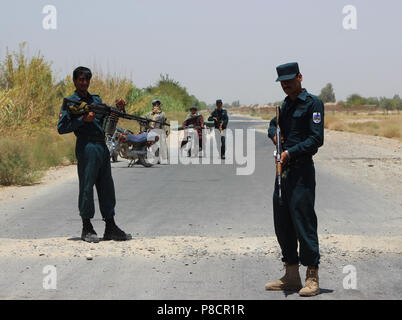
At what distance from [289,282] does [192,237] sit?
2476mm

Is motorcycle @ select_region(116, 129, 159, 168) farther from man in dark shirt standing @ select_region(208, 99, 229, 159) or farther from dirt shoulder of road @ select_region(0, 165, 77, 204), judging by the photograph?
man in dark shirt standing @ select_region(208, 99, 229, 159)

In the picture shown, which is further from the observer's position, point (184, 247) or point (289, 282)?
point (184, 247)

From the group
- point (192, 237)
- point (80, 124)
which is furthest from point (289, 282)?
point (80, 124)

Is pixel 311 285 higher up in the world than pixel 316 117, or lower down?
lower down

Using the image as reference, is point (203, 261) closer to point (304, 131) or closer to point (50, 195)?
point (304, 131)

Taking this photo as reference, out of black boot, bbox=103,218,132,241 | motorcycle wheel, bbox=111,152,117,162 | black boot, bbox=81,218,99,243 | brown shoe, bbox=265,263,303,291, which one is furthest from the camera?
motorcycle wheel, bbox=111,152,117,162

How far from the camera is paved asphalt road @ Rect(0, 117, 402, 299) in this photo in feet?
18.1

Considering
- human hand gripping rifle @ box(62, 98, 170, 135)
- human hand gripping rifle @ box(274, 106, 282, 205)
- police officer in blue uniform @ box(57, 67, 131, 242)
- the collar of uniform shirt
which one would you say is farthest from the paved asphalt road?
the collar of uniform shirt

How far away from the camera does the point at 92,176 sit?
756cm

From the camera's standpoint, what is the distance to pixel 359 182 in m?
14.8

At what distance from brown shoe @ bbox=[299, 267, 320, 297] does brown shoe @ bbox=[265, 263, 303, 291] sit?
179 mm

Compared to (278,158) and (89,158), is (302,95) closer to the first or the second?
(278,158)

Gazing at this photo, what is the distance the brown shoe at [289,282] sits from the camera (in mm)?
5500

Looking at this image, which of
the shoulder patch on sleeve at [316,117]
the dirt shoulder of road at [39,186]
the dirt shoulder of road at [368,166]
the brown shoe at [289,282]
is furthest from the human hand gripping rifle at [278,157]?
the dirt shoulder of road at [39,186]
